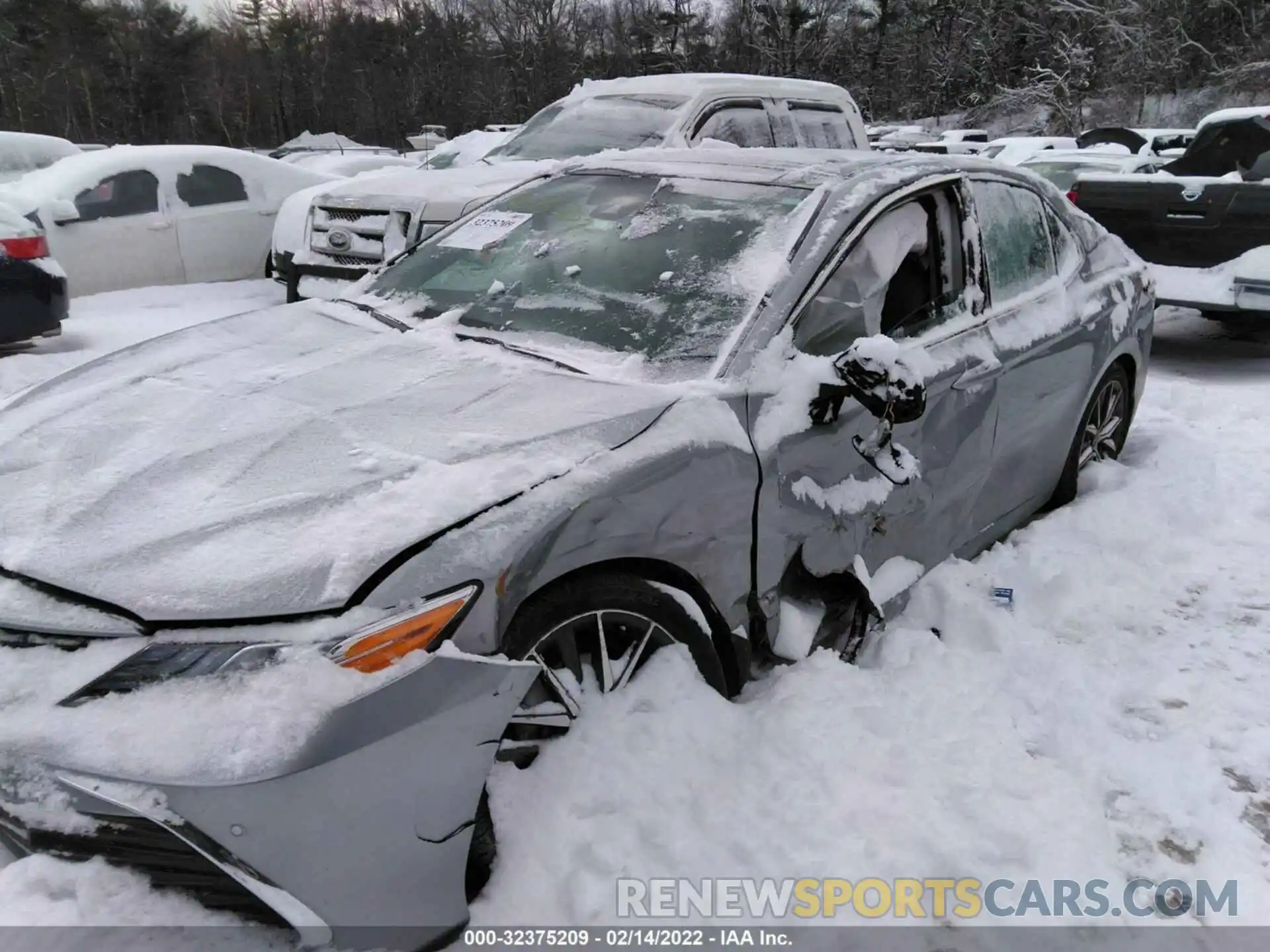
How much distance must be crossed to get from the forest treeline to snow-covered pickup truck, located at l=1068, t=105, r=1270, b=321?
101 ft

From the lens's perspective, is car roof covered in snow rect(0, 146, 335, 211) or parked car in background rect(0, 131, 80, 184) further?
parked car in background rect(0, 131, 80, 184)

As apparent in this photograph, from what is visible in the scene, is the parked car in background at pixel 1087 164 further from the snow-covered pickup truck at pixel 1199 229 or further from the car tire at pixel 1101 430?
the car tire at pixel 1101 430

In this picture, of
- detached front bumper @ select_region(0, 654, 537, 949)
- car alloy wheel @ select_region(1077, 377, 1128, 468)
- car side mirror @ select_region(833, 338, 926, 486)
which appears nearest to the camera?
detached front bumper @ select_region(0, 654, 537, 949)

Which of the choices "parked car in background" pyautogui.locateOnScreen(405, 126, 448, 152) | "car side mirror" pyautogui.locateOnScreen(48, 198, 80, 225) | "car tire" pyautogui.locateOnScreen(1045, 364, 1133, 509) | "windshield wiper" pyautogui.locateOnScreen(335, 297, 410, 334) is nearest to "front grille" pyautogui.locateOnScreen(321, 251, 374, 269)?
"car side mirror" pyautogui.locateOnScreen(48, 198, 80, 225)

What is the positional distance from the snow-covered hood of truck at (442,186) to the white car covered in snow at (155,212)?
232 centimetres

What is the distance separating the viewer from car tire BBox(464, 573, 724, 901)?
6.57 feet

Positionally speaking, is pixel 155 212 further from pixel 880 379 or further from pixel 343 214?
pixel 880 379

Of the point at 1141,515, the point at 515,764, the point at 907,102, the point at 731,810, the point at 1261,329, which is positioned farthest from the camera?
the point at 907,102

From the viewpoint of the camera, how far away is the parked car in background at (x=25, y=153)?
39.1 ft

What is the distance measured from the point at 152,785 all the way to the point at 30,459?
1.17m

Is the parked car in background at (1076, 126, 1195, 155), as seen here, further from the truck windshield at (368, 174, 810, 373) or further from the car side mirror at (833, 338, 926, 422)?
the car side mirror at (833, 338, 926, 422)

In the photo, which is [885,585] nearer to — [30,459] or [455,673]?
[455,673]

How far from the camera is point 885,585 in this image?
3.03 m

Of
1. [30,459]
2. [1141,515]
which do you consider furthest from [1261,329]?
[30,459]
